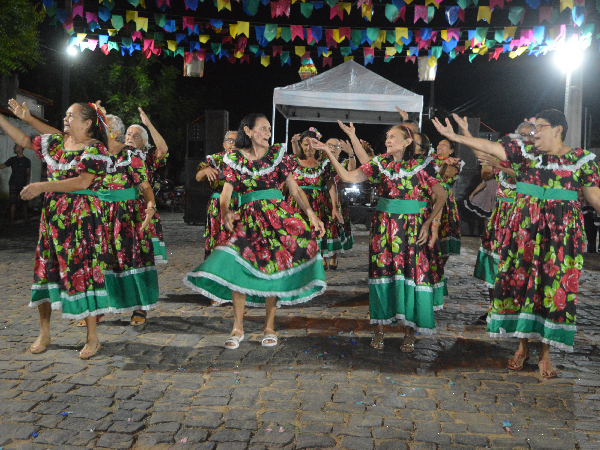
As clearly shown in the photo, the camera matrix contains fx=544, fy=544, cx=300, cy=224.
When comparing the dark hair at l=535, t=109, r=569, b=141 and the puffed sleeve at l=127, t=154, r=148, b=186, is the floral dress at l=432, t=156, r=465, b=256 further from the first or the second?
the puffed sleeve at l=127, t=154, r=148, b=186

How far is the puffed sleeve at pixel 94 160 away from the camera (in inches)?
159

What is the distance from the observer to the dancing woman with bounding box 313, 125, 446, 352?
448cm

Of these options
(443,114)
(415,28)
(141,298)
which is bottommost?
(141,298)

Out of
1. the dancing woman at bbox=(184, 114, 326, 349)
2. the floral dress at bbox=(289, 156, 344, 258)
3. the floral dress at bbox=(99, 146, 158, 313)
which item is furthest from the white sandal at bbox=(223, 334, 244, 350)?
the floral dress at bbox=(289, 156, 344, 258)

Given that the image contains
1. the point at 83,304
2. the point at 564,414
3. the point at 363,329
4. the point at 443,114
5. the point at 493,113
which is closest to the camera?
the point at 564,414

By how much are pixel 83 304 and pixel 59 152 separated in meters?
1.18

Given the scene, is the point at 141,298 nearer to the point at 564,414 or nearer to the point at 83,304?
the point at 83,304

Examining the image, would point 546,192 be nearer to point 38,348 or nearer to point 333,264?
point 38,348

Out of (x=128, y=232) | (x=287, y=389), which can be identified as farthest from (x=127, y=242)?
(x=287, y=389)

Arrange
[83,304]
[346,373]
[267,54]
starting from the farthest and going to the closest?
[267,54] < [83,304] < [346,373]

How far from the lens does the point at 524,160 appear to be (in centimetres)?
408

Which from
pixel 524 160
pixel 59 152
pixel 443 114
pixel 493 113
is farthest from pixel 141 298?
pixel 493 113

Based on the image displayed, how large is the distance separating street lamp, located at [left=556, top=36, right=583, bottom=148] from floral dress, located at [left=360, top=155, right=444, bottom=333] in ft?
21.7

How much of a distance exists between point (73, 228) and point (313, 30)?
24.6 ft
